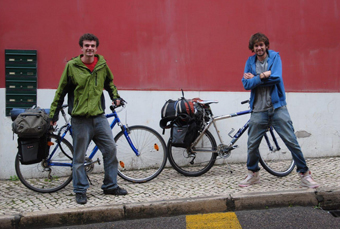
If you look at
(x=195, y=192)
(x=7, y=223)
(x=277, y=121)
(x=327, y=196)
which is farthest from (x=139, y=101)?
(x=327, y=196)

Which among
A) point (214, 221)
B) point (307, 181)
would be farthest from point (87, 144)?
point (307, 181)

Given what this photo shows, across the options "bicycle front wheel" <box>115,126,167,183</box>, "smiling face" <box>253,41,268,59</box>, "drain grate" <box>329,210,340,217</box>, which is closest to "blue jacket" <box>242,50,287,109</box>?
"smiling face" <box>253,41,268,59</box>

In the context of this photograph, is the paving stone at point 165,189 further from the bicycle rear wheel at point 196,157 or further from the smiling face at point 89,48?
the smiling face at point 89,48

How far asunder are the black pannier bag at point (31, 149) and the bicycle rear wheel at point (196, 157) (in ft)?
5.84

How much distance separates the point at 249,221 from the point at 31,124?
2750 millimetres

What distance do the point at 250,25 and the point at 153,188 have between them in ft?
10.1

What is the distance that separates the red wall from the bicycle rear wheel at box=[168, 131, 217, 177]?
96 centimetres

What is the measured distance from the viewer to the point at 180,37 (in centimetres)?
595

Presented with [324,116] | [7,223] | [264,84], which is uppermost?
[264,84]

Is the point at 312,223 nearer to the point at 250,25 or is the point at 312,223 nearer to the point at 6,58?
the point at 250,25

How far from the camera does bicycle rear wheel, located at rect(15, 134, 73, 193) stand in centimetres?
493

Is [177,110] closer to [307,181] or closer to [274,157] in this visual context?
[274,157]

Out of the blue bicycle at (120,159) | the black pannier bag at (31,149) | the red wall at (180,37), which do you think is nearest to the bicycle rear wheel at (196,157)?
the blue bicycle at (120,159)

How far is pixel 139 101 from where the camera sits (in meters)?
5.88
